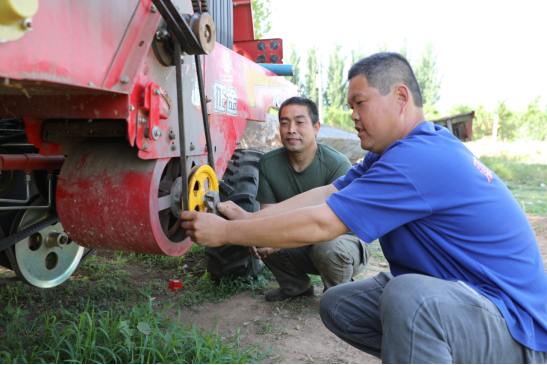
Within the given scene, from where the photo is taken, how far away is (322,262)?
273 cm

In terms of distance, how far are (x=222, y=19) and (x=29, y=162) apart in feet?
4.71

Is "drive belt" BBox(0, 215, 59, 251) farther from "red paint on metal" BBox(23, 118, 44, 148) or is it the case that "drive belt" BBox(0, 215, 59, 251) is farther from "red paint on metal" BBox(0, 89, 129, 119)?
"red paint on metal" BBox(0, 89, 129, 119)

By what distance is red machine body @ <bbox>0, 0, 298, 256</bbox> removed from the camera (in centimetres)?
128

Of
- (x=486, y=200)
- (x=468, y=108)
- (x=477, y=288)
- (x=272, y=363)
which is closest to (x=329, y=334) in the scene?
(x=272, y=363)

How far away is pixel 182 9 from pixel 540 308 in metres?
1.86

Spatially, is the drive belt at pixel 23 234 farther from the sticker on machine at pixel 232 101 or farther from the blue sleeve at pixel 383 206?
the blue sleeve at pixel 383 206

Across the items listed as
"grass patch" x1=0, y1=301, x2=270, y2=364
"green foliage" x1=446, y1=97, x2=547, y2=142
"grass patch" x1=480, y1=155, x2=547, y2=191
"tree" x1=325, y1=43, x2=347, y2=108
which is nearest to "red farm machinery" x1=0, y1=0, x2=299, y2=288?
"grass patch" x1=0, y1=301, x2=270, y2=364

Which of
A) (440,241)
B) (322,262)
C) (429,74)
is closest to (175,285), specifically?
(322,262)

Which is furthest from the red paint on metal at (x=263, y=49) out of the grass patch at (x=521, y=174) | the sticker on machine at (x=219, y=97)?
the grass patch at (x=521, y=174)

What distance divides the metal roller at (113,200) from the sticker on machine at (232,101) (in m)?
0.82

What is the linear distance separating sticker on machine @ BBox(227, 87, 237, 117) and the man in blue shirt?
3.23 ft

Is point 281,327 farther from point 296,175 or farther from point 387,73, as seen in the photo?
point 387,73

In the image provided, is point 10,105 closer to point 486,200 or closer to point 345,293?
point 345,293

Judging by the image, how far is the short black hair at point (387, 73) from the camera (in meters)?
1.77
